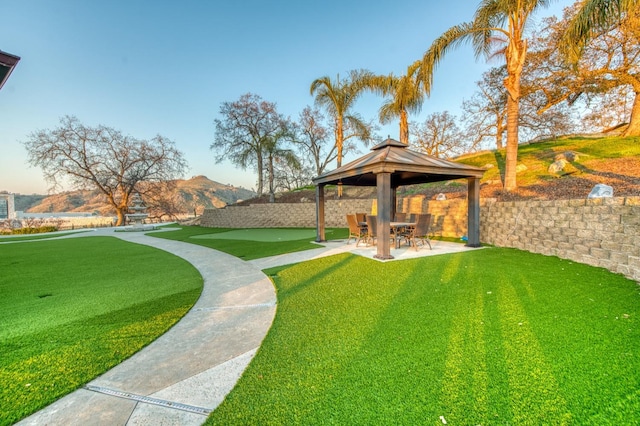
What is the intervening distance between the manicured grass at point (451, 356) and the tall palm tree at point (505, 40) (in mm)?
5877

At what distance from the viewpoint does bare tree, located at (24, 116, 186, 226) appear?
1973cm

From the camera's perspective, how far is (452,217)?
9.55 metres

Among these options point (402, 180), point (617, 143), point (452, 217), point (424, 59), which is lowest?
point (452, 217)

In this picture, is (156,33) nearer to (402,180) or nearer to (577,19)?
(402,180)

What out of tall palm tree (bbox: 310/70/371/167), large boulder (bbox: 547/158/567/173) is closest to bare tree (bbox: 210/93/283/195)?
tall palm tree (bbox: 310/70/371/167)

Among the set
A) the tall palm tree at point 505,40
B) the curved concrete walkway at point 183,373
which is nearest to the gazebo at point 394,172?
the tall palm tree at point 505,40

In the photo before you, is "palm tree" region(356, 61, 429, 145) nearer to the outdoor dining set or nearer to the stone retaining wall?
the stone retaining wall

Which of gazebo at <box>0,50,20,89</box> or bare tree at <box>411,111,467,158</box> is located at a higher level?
bare tree at <box>411,111,467,158</box>

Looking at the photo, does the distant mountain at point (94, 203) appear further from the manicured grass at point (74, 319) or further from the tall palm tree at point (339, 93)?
the manicured grass at point (74, 319)

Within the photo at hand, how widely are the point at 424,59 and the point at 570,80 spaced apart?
7936mm

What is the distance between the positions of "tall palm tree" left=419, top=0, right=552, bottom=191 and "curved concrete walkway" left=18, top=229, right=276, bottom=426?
9.02 m

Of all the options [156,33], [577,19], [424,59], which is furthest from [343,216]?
[156,33]

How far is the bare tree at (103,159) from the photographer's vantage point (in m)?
19.7

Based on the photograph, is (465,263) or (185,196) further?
(185,196)
